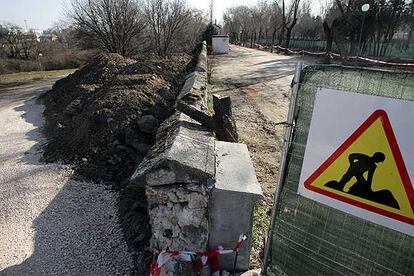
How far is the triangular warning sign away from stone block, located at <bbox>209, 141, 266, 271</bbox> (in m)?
0.82

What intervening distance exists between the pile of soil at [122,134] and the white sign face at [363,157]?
205cm

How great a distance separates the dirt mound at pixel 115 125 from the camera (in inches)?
211

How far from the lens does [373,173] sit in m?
1.82

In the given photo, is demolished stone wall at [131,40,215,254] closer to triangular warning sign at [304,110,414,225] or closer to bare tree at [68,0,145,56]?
triangular warning sign at [304,110,414,225]

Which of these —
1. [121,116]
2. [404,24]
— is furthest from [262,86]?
[404,24]

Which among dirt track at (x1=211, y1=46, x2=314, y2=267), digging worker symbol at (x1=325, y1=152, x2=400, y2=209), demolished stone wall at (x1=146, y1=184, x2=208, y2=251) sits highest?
digging worker symbol at (x1=325, y1=152, x2=400, y2=209)

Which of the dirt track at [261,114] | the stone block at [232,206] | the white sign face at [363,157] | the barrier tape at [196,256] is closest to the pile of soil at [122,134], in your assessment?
the barrier tape at [196,256]

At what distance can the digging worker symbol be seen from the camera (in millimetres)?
1787

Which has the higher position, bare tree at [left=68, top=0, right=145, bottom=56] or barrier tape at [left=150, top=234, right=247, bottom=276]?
bare tree at [left=68, top=0, right=145, bottom=56]

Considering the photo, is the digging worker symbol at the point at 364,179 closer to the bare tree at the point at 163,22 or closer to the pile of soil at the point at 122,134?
the pile of soil at the point at 122,134

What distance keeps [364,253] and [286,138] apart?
0.85 m

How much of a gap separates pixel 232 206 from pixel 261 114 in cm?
584

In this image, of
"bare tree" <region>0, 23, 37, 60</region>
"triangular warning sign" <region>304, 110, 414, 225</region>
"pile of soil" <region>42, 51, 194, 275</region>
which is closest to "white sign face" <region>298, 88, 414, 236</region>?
"triangular warning sign" <region>304, 110, 414, 225</region>

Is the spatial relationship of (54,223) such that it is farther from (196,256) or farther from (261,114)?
(261,114)
